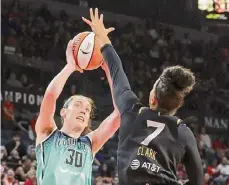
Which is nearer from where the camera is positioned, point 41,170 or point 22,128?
point 41,170

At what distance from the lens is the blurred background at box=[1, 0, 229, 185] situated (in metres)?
12.4

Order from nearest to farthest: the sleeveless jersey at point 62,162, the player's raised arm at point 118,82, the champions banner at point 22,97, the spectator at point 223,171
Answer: the player's raised arm at point 118,82 → the sleeveless jersey at point 62,162 → the spectator at point 223,171 → the champions banner at point 22,97

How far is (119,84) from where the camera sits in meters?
2.99

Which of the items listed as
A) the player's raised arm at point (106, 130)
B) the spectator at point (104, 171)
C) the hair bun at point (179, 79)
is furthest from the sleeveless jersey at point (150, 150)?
the spectator at point (104, 171)

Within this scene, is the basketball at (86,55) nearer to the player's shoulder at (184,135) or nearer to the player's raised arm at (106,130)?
the player's raised arm at (106,130)

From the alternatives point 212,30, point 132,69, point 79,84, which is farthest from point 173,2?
point 79,84

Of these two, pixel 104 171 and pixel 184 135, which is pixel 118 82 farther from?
pixel 104 171

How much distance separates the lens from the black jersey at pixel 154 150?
9.10 ft

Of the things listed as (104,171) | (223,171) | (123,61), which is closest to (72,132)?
(104,171)

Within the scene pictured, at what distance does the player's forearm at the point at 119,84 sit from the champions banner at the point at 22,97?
32.9ft

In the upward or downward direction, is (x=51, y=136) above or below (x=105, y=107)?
above

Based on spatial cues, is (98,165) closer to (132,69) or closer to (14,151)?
(14,151)

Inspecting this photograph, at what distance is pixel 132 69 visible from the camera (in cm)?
1619

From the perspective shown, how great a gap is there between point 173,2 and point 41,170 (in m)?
14.5
